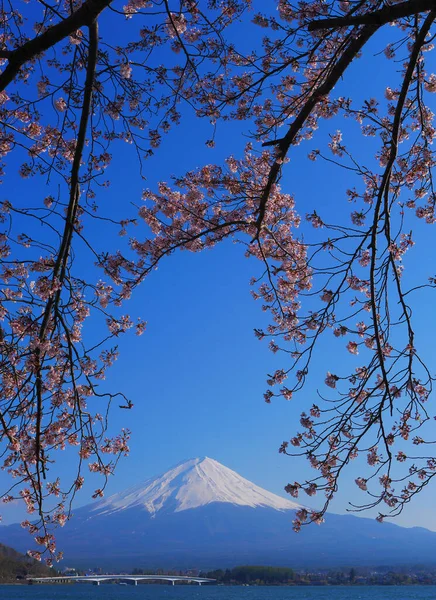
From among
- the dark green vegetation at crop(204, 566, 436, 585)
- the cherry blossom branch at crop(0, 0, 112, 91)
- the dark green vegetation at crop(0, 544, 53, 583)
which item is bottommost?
the dark green vegetation at crop(204, 566, 436, 585)

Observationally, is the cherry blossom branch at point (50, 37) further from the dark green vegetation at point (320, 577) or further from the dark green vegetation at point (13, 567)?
the dark green vegetation at point (320, 577)

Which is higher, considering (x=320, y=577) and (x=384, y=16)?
(x=384, y=16)

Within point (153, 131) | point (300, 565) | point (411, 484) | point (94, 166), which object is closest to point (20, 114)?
point (94, 166)

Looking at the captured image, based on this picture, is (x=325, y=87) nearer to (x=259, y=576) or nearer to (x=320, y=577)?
(x=259, y=576)

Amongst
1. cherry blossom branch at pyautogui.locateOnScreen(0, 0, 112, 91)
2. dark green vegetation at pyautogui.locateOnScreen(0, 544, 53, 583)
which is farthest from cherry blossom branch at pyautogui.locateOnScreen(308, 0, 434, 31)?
dark green vegetation at pyautogui.locateOnScreen(0, 544, 53, 583)

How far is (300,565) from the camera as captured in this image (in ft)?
259

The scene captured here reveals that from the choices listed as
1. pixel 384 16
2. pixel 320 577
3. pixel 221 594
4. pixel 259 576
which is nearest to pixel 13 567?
pixel 221 594

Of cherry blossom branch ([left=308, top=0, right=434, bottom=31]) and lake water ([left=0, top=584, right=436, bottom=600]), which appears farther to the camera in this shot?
lake water ([left=0, top=584, right=436, bottom=600])

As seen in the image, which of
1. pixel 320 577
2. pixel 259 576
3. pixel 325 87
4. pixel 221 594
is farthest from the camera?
pixel 320 577

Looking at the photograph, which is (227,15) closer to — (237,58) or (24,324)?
(237,58)

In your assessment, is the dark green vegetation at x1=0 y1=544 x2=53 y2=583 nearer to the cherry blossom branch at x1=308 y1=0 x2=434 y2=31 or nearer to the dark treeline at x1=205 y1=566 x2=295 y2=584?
the dark treeline at x1=205 y1=566 x2=295 y2=584

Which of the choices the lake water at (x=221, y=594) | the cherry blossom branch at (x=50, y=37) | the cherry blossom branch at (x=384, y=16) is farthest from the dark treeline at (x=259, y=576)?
the cherry blossom branch at (x=50, y=37)

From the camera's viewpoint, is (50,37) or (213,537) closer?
(50,37)

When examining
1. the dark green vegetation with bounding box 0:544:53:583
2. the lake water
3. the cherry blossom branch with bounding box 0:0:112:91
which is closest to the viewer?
the cherry blossom branch with bounding box 0:0:112:91
